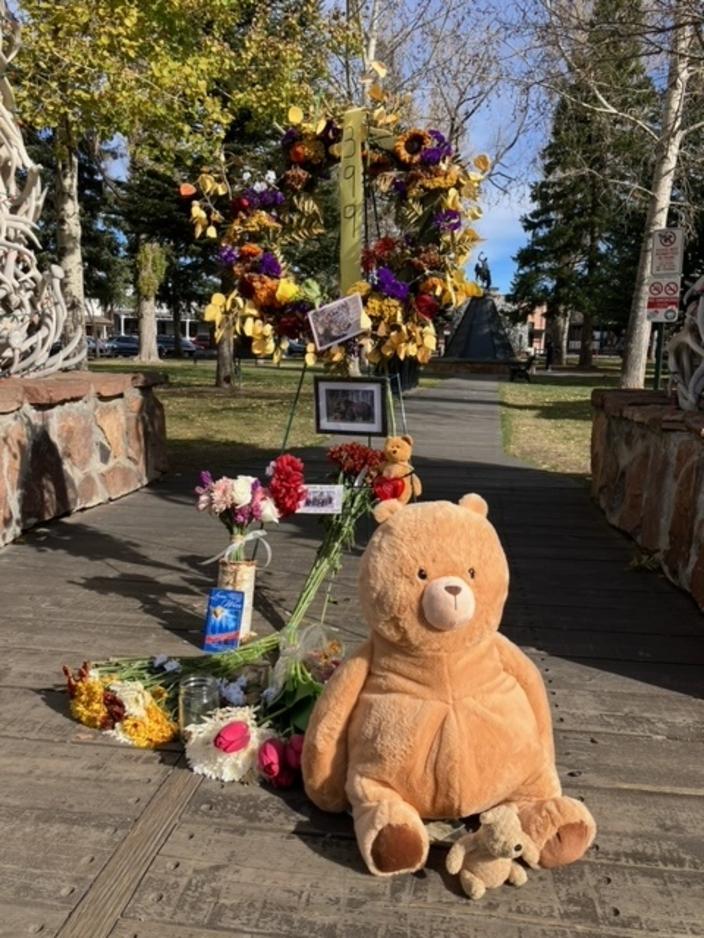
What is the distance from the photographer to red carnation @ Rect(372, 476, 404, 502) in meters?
3.60

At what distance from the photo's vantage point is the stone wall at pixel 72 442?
200 inches

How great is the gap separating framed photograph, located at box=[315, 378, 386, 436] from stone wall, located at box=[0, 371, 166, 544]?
7.23 ft

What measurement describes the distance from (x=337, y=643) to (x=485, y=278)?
3398cm

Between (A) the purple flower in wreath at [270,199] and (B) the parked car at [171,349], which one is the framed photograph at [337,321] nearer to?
(A) the purple flower in wreath at [270,199]

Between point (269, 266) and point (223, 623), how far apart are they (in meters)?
1.56

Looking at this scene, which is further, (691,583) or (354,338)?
(691,583)

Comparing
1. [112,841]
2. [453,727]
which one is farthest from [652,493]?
[112,841]

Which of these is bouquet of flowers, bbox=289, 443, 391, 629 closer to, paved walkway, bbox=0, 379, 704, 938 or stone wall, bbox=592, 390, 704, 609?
paved walkway, bbox=0, 379, 704, 938

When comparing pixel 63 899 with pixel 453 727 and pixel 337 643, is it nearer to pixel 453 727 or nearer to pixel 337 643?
pixel 453 727

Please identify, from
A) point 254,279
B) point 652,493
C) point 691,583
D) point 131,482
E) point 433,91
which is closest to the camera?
point 254,279

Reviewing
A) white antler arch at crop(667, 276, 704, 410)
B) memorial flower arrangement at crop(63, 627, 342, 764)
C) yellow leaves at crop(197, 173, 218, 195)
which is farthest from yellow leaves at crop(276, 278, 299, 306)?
white antler arch at crop(667, 276, 704, 410)

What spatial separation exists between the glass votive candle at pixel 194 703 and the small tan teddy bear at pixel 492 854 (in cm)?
99

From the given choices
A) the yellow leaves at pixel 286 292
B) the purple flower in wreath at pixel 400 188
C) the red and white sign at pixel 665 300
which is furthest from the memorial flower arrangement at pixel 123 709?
the red and white sign at pixel 665 300

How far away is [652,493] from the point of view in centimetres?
516
